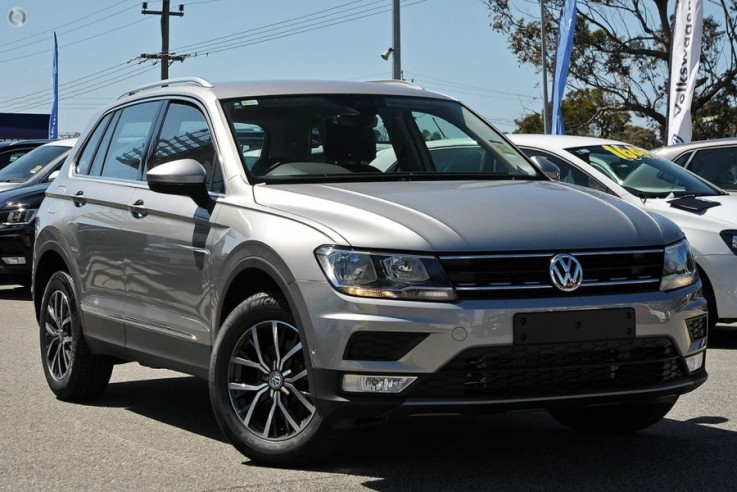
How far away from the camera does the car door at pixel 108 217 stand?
6.94m

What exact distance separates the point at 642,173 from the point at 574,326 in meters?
6.26

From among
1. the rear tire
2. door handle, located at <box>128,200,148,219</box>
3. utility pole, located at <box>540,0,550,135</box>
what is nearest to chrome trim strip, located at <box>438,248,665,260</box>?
the rear tire

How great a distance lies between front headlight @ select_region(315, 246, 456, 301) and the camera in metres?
4.97

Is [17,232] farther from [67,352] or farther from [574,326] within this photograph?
[574,326]

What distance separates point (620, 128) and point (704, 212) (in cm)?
5018

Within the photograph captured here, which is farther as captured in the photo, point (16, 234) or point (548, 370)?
point (16, 234)

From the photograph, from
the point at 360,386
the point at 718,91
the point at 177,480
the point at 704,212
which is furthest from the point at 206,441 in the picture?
the point at 718,91

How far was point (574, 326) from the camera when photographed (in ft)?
16.7

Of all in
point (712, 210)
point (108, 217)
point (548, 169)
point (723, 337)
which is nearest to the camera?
point (548, 169)

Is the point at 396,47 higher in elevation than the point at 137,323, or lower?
higher

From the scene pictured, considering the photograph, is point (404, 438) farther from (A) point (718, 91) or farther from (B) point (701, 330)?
(A) point (718, 91)

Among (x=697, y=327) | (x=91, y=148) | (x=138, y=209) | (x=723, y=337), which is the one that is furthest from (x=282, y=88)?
(x=723, y=337)

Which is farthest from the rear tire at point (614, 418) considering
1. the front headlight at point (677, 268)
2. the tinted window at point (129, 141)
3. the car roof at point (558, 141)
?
the car roof at point (558, 141)

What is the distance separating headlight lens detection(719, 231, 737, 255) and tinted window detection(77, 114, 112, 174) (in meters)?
4.77
